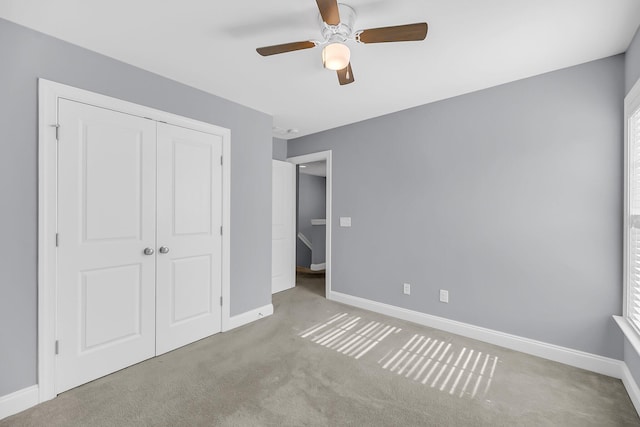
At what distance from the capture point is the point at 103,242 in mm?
2152

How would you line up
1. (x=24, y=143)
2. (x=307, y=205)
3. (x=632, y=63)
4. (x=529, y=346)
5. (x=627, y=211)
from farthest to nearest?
1. (x=307, y=205)
2. (x=529, y=346)
3. (x=627, y=211)
4. (x=632, y=63)
5. (x=24, y=143)

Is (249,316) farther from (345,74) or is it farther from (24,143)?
(345,74)

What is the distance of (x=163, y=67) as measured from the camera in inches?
92.3

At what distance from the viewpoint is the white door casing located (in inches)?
170

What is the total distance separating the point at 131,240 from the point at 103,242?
18cm

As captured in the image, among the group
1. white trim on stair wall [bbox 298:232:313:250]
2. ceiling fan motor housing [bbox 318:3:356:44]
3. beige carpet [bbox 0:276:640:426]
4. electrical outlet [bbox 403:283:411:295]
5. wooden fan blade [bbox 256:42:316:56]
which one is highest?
ceiling fan motor housing [bbox 318:3:356:44]

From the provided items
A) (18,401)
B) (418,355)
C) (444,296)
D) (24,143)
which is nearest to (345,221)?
(444,296)

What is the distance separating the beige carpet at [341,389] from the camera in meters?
1.74

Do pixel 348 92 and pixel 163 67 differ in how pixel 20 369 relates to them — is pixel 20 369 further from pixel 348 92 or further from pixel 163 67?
pixel 348 92

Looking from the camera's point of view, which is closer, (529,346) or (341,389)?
(341,389)

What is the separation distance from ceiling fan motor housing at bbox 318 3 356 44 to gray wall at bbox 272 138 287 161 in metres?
2.75

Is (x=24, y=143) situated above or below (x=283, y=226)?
above

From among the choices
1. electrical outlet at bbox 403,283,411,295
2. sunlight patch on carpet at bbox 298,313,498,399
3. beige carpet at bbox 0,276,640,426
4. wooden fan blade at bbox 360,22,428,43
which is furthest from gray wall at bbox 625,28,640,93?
electrical outlet at bbox 403,283,411,295

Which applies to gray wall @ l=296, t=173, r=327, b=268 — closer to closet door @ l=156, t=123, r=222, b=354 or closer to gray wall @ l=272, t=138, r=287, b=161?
gray wall @ l=272, t=138, r=287, b=161
